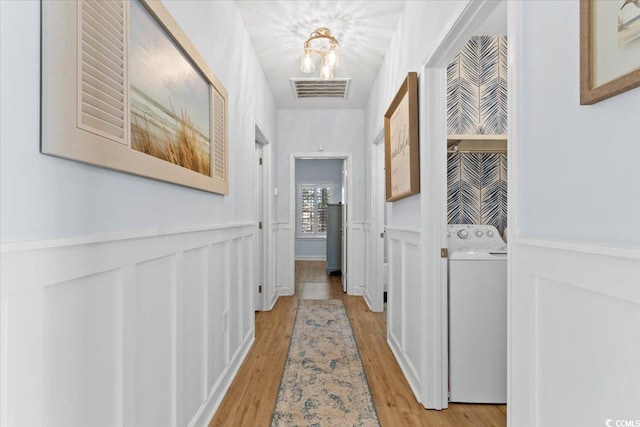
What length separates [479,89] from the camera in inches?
109

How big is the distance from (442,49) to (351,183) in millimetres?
3022

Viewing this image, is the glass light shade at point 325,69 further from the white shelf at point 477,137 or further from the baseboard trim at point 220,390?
the baseboard trim at point 220,390

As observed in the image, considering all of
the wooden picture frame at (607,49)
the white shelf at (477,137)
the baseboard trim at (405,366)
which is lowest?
the baseboard trim at (405,366)

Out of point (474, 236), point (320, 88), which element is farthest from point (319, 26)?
point (474, 236)

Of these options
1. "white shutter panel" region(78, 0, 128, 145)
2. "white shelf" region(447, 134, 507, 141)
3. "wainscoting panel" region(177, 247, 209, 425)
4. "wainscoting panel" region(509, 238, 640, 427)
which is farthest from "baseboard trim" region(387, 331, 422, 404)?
"white shutter panel" region(78, 0, 128, 145)

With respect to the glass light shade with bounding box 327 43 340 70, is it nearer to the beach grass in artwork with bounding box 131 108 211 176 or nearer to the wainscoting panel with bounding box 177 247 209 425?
the beach grass in artwork with bounding box 131 108 211 176

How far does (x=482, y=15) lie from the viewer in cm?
150

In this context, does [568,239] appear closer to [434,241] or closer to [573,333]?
[573,333]

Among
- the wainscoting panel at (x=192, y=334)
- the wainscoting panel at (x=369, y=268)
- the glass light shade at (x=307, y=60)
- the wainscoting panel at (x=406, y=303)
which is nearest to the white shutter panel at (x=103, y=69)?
the wainscoting panel at (x=192, y=334)

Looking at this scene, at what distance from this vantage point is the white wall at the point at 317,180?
8.86m

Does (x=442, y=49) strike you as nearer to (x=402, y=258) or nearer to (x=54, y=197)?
(x=402, y=258)

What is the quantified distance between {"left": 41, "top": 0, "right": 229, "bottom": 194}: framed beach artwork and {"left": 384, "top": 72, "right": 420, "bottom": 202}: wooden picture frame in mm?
Result: 1183

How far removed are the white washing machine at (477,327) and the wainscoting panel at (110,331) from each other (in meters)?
1.34

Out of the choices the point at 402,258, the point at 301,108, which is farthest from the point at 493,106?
the point at 301,108
